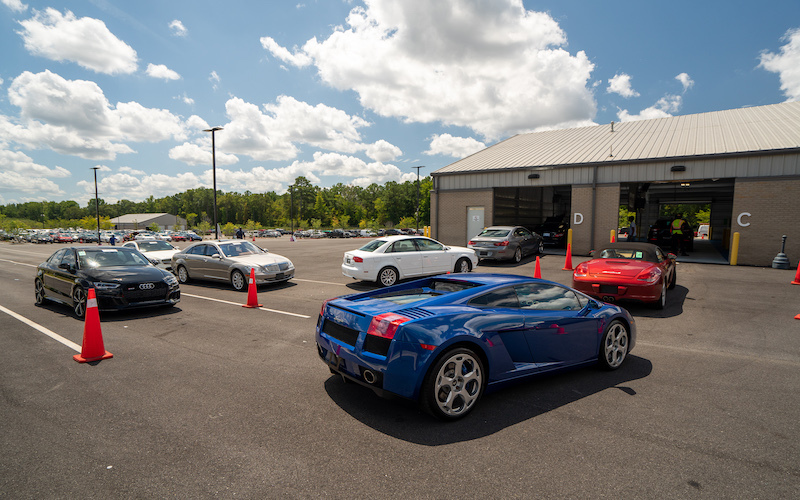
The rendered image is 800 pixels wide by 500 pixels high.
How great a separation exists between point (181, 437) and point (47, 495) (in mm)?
873

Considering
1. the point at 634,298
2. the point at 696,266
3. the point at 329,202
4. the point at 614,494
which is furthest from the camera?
the point at 329,202

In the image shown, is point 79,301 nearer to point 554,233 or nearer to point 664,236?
→ point 554,233

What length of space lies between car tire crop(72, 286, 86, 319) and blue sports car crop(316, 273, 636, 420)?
6.49m

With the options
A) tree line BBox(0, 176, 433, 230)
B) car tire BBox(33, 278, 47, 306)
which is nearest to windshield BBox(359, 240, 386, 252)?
car tire BBox(33, 278, 47, 306)

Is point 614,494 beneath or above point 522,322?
beneath

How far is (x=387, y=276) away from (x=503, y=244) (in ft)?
20.9

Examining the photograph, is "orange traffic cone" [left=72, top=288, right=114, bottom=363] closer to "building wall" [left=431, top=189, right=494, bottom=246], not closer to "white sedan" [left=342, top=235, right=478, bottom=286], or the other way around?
"white sedan" [left=342, top=235, right=478, bottom=286]

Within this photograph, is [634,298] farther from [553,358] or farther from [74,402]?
[74,402]

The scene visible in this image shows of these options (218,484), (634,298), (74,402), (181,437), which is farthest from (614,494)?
(634,298)

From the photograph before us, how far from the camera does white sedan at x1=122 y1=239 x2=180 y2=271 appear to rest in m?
15.1

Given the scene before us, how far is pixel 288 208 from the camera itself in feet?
421

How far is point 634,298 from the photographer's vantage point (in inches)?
308

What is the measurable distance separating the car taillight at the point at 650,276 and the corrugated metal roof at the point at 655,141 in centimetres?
1273

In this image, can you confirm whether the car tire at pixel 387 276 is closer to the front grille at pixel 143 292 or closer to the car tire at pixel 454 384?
the front grille at pixel 143 292
